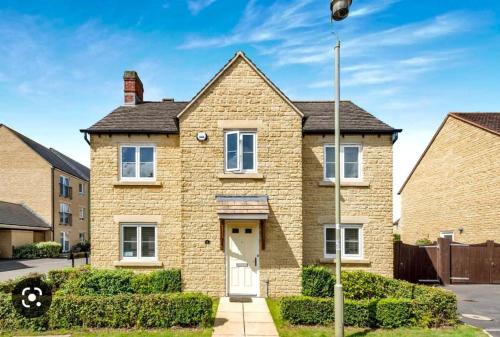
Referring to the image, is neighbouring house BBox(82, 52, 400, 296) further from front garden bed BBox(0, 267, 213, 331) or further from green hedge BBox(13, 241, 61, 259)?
green hedge BBox(13, 241, 61, 259)

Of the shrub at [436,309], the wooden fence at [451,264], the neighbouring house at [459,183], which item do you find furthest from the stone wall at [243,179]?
the neighbouring house at [459,183]

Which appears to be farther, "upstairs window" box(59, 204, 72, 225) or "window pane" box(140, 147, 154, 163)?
"upstairs window" box(59, 204, 72, 225)

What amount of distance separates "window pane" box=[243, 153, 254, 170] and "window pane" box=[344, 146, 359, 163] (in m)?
4.37

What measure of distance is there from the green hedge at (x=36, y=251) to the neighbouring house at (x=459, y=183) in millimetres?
33153

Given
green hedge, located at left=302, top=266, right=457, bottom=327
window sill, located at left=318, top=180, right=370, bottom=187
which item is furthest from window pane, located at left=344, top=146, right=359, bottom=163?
green hedge, located at left=302, top=266, right=457, bottom=327

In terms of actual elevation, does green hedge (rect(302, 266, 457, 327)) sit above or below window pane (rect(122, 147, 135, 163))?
below

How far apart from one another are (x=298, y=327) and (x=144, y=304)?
14.2ft

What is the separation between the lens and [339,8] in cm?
752

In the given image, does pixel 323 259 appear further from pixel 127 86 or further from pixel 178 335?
pixel 127 86

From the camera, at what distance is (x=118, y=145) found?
1402 cm

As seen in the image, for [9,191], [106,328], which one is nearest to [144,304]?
[106,328]

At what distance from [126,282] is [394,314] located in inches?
366

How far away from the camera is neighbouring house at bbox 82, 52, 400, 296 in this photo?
1237 cm

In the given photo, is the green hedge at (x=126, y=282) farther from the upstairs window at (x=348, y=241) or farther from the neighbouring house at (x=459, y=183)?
the neighbouring house at (x=459, y=183)
